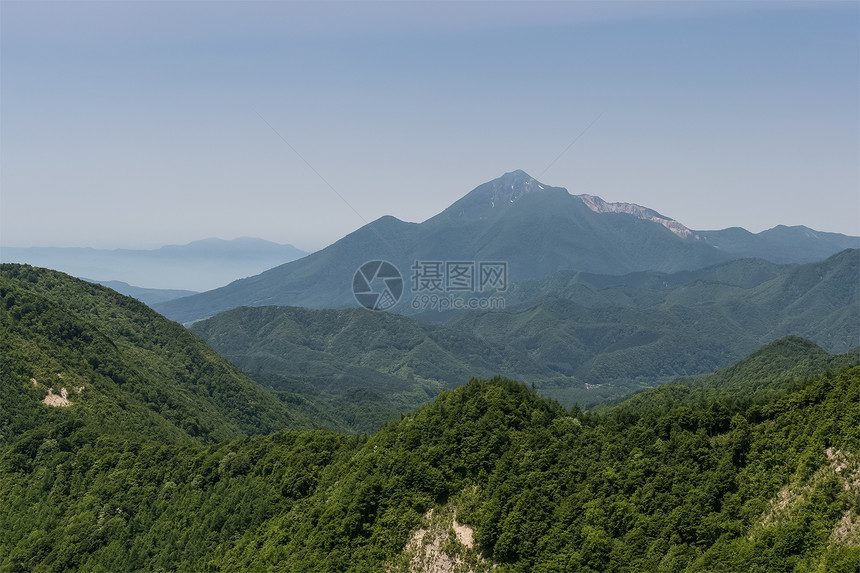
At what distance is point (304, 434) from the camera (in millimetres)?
72750

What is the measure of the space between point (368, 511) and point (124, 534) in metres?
29.1

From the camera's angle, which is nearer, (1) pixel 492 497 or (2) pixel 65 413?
(1) pixel 492 497

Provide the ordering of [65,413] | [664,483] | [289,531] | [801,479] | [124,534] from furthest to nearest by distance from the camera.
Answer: [65,413] → [124,534] → [289,531] → [664,483] → [801,479]

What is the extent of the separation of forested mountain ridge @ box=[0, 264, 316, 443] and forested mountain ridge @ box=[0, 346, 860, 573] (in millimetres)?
20625

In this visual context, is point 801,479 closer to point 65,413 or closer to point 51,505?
point 51,505

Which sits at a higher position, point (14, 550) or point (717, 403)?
point (717, 403)

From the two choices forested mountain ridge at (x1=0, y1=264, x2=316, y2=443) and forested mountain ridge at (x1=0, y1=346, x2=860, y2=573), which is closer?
forested mountain ridge at (x1=0, y1=346, x2=860, y2=573)

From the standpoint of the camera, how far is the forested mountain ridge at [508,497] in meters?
46.7

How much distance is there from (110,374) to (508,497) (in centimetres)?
8179

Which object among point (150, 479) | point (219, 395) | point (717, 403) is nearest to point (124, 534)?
point (150, 479)

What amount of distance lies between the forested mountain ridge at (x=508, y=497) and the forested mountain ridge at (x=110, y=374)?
20.6 metres

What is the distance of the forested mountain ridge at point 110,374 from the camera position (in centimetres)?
9188

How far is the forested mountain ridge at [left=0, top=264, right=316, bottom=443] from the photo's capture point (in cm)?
9188

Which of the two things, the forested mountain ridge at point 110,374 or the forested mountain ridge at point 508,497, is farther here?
the forested mountain ridge at point 110,374
